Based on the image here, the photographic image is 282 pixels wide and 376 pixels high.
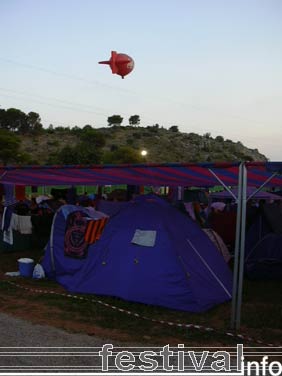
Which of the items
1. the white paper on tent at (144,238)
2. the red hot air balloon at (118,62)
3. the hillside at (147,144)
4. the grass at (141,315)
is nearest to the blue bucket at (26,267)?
the grass at (141,315)

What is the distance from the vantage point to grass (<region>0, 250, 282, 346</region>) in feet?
19.0

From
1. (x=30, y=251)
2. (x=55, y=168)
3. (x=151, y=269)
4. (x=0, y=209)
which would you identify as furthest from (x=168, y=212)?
(x=0, y=209)

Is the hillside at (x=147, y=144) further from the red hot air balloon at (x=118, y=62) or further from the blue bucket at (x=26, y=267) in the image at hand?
the blue bucket at (x=26, y=267)

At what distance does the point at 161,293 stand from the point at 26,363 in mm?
2911

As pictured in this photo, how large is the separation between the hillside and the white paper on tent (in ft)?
172

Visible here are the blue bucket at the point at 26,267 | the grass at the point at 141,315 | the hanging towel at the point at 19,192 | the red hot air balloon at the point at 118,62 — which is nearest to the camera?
the grass at the point at 141,315

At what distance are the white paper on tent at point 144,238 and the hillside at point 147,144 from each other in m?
52.5

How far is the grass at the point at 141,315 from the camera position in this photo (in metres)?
5.79

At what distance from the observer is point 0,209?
13.9m

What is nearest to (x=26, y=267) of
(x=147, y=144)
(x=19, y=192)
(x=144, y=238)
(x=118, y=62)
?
(x=144, y=238)

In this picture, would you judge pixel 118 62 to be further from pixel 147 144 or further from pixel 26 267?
pixel 147 144

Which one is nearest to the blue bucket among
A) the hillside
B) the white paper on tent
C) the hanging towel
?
the white paper on tent

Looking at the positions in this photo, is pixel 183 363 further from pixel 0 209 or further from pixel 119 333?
pixel 0 209

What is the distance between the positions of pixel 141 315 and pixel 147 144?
7285cm
